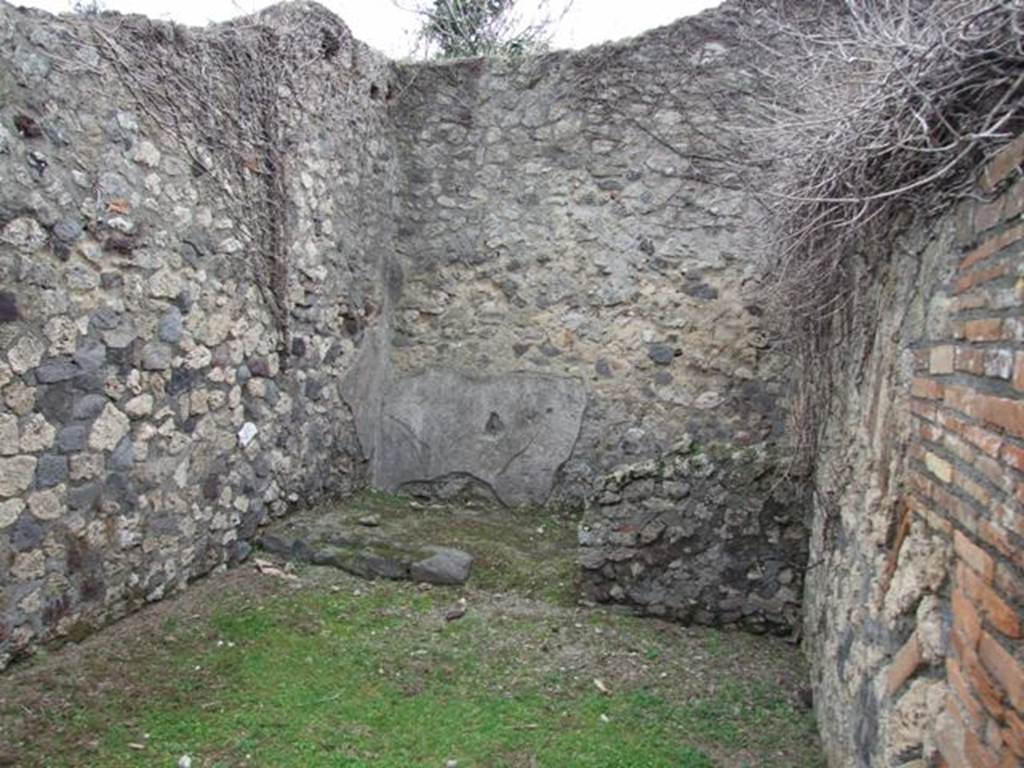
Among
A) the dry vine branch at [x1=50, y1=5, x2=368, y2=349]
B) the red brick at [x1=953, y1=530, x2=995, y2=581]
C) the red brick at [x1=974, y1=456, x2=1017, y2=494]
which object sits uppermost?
the dry vine branch at [x1=50, y1=5, x2=368, y2=349]

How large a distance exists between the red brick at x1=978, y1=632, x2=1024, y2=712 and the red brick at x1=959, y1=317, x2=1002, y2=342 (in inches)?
22.8

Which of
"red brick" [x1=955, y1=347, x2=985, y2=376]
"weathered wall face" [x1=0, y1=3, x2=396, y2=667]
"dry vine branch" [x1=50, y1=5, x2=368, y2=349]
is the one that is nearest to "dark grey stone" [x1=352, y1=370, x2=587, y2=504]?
"weathered wall face" [x1=0, y1=3, x2=396, y2=667]

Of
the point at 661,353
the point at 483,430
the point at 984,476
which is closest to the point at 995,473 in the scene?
the point at 984,476

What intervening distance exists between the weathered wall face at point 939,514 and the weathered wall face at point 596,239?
255 centimetres

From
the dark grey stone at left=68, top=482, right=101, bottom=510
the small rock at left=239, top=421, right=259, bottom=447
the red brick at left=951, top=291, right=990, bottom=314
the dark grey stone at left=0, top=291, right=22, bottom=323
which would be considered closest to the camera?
the red brick at left=951, top=291, right=990, bottom=314

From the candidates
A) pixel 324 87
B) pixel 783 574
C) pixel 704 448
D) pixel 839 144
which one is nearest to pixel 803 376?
pixel 704 448

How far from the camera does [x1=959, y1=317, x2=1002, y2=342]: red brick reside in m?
1.66

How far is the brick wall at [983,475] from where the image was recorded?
4.81 feet

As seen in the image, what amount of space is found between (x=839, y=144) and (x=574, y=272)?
3336mm

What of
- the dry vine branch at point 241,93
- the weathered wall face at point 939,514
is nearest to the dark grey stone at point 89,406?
the dry vine branch at point 241,93

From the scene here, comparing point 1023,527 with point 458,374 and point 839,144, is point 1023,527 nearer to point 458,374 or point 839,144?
point 839,144

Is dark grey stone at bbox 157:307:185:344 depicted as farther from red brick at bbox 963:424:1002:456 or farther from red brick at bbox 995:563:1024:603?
red brick at bbox 995:563:1024:603

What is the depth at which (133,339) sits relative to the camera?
12.2ft

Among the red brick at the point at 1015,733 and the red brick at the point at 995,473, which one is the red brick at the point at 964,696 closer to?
the red brick at the point at 1015,733
